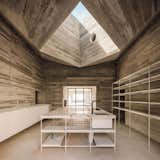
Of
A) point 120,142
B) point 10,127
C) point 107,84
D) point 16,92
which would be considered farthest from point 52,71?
point 120,142

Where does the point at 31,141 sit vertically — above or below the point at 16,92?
below

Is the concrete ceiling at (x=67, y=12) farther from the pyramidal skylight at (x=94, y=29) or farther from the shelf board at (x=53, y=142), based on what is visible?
the shelf board at (x=53, y=142)

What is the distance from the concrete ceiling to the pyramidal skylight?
0.65m

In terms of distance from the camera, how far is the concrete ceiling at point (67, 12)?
11.6 feet

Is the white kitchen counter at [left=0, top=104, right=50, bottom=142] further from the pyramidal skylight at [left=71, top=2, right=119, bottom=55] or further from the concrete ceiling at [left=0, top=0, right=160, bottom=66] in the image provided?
the pyramidal skylight at [left=71, top=2, right=119, bottom=55]

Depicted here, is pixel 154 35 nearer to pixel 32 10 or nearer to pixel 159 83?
pixel 159 83

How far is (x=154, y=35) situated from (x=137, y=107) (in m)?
2.21

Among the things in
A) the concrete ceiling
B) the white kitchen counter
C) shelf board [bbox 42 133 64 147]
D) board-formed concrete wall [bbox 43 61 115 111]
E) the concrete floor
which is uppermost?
the concrete ceiling

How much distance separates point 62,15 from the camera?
4473mm

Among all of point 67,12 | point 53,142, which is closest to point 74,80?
point 67,12

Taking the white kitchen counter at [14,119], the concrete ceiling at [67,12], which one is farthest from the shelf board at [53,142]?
the concrete ceiling at [67,12]

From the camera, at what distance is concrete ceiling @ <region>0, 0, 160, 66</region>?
11.6 ft

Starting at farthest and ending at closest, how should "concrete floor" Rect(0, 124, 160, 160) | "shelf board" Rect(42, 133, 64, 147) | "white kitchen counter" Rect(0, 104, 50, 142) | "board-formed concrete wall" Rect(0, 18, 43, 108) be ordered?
"board-formed concrete wall" Rect(0, 18, 43, 108) → "white kitchen counter" Rect(0, 104, 50, 142) → "shelf board" Rect(42, 133, 64, 147) → "concrete floor" Rect(0, 124, 160, 160)

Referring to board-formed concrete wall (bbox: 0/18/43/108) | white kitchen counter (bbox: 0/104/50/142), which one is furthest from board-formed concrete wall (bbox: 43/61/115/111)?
white kitchen counter (bbox: 0/104/50/142)
